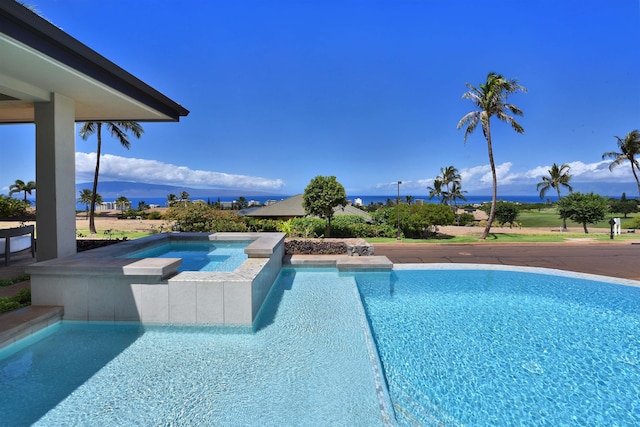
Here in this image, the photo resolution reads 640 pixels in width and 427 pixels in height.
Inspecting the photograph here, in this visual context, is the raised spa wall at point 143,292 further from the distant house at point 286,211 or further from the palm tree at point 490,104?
the distant house at point 286,211

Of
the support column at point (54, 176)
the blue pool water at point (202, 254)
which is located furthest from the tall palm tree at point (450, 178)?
the support column at point (54, 176)

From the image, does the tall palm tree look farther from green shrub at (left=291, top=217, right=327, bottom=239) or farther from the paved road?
green shrub at (left=291, top=217, right=327, bottom=239)

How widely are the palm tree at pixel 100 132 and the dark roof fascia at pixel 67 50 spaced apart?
15.0 metres

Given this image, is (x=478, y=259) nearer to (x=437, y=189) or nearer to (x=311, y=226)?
(x=311, y=226)

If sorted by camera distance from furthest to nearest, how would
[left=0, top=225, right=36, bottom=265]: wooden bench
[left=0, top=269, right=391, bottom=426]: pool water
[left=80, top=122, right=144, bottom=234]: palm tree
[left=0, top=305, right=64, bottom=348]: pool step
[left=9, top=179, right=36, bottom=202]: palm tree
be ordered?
[left=9, top=179, right=36, bottom=202]: palm tree, [left=80, top=122, right=144, bottom=234]: palm tree, [left=0, top=225, right=36, bottom=265]: wooden bench, [left=0, top=305, right=64, bottom=348]: pool step, [left=0, top=269, right=391, bottom=426]: pool water

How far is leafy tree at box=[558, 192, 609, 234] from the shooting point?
22047 mm

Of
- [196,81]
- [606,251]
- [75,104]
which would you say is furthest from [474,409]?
[196,81]

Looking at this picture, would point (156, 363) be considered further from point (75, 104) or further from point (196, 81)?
point (196, 81)

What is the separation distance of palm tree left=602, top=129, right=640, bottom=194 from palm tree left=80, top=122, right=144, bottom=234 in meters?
38.1

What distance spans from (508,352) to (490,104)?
16.8 m

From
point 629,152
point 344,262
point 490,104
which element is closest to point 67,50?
point 344,262

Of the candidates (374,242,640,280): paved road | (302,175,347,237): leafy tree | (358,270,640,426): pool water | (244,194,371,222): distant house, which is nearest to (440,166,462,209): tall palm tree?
(244,194,371,222): distant house

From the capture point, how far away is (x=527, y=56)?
17.2 metres

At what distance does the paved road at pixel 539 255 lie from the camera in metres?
9.89
